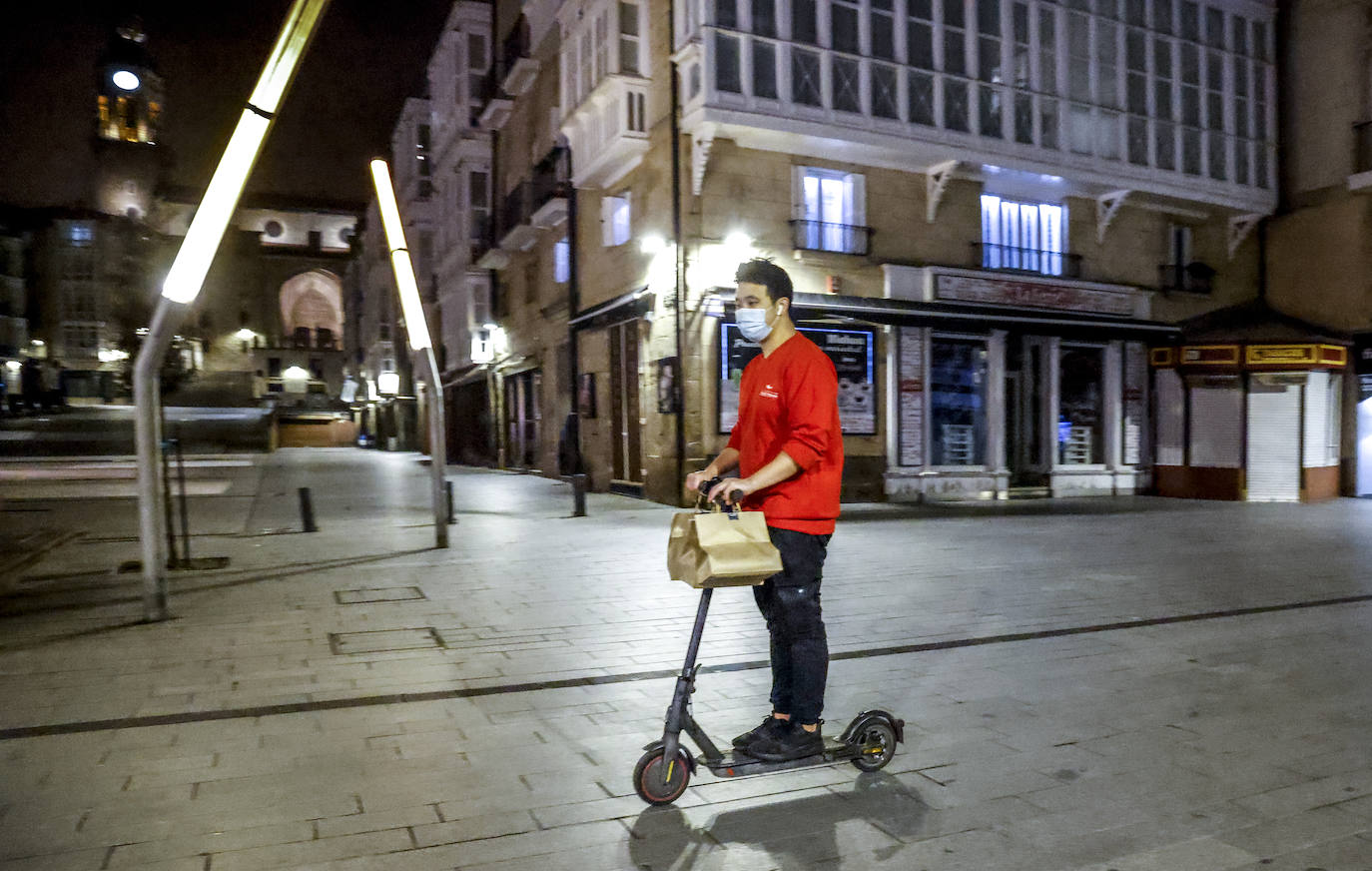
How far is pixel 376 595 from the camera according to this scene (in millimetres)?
7992

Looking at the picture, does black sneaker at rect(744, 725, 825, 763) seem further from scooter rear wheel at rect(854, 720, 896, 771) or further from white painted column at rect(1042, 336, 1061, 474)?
white painted column at rect(1042, 336, 1061, 474)

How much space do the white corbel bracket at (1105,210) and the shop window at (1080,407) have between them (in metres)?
2.36

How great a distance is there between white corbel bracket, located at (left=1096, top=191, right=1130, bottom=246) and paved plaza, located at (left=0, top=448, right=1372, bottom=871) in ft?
35.8

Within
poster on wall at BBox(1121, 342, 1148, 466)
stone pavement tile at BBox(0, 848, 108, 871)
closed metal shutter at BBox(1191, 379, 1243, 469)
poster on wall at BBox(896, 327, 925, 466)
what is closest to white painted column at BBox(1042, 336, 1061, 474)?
poster on wall at BBox(1121, 342, 1148, 466)

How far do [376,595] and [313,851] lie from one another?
494 centimetres

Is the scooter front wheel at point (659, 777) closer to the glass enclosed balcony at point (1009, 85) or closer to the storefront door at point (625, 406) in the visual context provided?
the glass enclosed balcony at point (1009, 85)

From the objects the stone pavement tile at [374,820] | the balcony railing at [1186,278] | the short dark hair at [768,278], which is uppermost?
the balcony railing at [1186,278]

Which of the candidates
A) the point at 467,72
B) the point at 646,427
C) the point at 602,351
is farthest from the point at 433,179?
the point at 646,427

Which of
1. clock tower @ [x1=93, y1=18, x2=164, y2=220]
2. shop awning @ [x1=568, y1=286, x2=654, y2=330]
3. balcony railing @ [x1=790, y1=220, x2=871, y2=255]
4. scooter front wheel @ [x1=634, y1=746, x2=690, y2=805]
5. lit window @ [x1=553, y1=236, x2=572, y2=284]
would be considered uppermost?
clock tower @ [x1=93, y1=18, x2=164, y2=220]

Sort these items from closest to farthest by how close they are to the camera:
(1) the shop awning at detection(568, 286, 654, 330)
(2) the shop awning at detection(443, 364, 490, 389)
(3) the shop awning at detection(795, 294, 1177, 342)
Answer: (3) the shop awning at detection(795, 294, 1177, 342) < (1) the shop awning at detection(568, 286, 654, 330) < (2) the shop awning at detection(443, 364, 490, 389)

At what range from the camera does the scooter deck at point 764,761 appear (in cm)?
354

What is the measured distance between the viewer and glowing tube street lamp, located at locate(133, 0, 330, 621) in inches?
267

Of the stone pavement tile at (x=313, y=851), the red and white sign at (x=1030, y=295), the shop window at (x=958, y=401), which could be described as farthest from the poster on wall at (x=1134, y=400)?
the stone pavement tile at (x=313, y=851)

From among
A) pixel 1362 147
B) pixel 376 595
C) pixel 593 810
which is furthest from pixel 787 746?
pixel 1362 147
